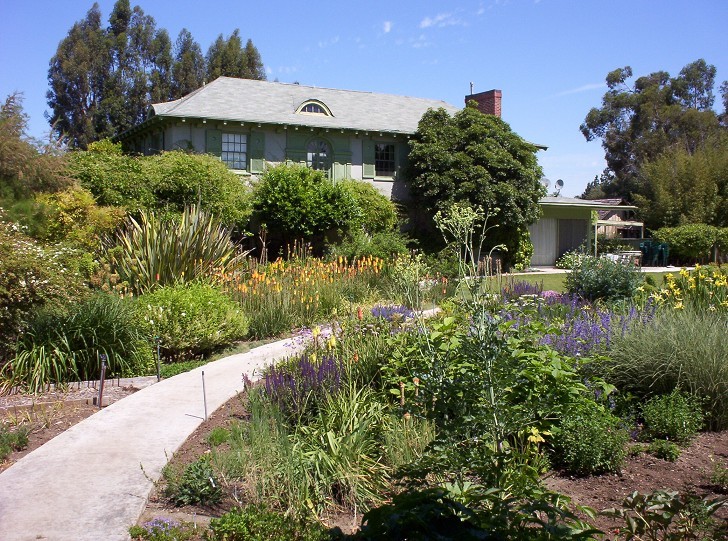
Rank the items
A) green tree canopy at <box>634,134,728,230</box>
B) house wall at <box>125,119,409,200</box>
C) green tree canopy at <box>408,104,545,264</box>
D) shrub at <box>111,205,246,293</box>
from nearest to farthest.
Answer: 1. shrub at <box>111,205,246,293</box>
2. house wall at <box>125,119,409,200</box>
3. green tree canopy at <box>408,104,545,264</box>
4. green tree canopy at <box>634,134,728,230</box>

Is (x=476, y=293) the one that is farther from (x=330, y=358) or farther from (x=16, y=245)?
(x=16, y=245)

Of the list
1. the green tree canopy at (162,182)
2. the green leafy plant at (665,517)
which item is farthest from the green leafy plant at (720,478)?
the green tree canopy at (162,182)

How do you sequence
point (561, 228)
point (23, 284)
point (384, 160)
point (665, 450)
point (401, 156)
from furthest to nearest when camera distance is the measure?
1. point (561, 228)
2. point (401, 156)
3. point (384, 160)
4. point (23, 284)
5. point (665, 450)

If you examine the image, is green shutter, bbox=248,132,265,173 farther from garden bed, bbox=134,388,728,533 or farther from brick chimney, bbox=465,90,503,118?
garden bed, bbox=134,388,728,533

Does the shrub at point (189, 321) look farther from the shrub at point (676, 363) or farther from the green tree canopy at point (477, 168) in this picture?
the green tree canopy at point (477, 168)

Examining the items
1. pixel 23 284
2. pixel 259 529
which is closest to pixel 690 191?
pixel 23 284

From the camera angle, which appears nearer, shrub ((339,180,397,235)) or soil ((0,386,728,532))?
soil ((0,386,728,532))

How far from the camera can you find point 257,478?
4941 mm

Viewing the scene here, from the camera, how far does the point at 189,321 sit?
980 cm

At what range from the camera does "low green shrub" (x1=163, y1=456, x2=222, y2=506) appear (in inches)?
190

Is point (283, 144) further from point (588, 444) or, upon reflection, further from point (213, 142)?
point (588, 444)

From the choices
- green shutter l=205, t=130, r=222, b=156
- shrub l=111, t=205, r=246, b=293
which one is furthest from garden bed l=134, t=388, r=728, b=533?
green shutter l=205, t=130, r=222, b=156

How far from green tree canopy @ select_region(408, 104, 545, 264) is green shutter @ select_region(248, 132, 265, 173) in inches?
222

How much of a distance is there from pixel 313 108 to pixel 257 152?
2.97 m
